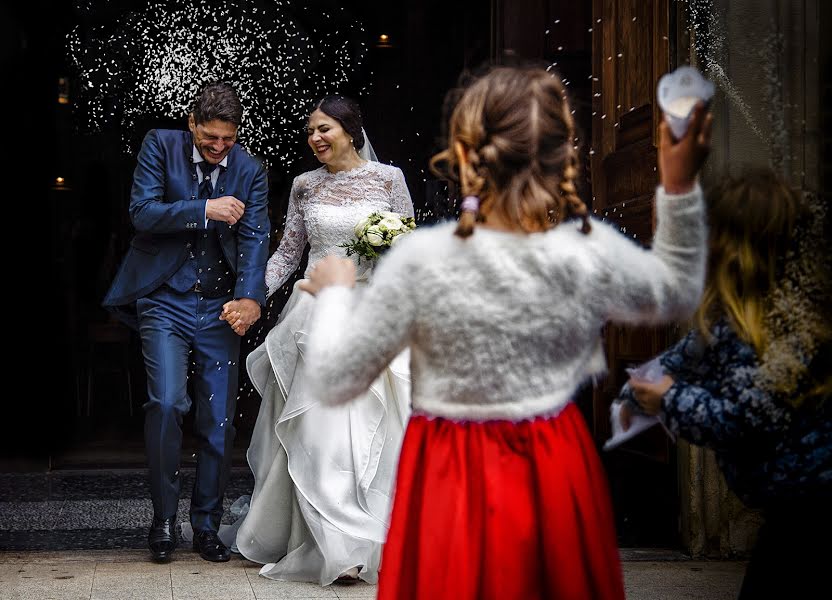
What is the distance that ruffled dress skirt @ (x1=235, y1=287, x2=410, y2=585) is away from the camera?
4789 mm

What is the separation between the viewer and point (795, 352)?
88.5 inches

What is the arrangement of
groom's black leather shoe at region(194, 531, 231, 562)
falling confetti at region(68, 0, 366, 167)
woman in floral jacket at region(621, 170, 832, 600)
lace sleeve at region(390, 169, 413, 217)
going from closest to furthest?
woman in floral jacket at region(621, 170, 832, 600) → groom's black leather shoe at region(194, 531, 231, 562) → lace sleeve at region(390, 169, 413, 217) → falling confetti at region(68, 0, 366, 167)

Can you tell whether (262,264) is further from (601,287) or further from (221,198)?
(601,287)

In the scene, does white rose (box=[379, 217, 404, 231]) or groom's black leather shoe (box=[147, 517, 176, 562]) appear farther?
white rose (box=[379, 217, 404, 231])

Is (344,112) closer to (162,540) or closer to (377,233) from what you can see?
(377,233)

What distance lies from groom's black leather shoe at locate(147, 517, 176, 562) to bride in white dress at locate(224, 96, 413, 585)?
299 millimetres

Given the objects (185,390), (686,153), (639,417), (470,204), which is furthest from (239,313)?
(686,153)

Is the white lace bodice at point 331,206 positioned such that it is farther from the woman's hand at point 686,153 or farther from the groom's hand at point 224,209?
the woman's hand at point 686,153

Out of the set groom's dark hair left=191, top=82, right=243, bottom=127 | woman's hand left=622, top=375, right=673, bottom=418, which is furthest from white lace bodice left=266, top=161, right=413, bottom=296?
woman's hand left=622, top=375, right=673, bottom=418

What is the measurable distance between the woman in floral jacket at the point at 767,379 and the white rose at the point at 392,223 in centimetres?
271

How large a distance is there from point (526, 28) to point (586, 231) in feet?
14.6

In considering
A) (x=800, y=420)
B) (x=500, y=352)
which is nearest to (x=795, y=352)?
(x=800, y=420)

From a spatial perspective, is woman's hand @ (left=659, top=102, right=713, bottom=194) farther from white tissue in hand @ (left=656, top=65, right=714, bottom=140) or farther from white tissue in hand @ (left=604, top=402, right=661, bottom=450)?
white tissue in hand @ (left=604, top=402, right=661, bottom=450)

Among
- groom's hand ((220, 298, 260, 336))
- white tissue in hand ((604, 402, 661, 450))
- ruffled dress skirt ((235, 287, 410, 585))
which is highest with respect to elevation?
groom's hand ((220, 298, 260, 336))
